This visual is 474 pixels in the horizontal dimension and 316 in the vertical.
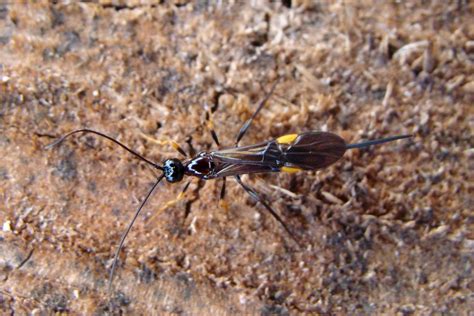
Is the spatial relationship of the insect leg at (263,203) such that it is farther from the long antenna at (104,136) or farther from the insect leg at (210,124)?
the long antenna at (104,136)

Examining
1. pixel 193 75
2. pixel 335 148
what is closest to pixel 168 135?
pixel 193 75

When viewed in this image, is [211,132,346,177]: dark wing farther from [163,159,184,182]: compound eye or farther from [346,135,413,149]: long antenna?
[163,159,184,182]: compound eye

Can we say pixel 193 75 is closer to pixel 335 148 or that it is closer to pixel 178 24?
pixel 178 24

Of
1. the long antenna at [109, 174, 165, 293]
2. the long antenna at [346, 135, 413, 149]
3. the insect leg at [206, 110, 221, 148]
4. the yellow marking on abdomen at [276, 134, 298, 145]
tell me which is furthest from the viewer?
the insect leg at [206, 110, 221, 148]

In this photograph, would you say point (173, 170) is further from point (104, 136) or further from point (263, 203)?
point (263, 203)

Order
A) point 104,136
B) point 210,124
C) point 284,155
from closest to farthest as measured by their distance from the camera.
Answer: point 104,136
point 284,155
point 210,124

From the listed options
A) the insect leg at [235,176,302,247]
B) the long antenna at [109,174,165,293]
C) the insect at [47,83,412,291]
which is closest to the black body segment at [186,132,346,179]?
the insect at [47,83,412,291]

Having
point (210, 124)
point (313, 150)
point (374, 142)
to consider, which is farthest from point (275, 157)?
point (374, 142)
